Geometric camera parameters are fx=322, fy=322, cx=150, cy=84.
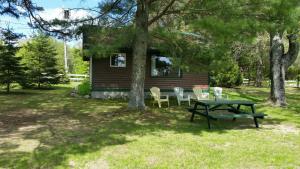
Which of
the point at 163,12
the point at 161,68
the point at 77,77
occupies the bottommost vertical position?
the point at 77,77

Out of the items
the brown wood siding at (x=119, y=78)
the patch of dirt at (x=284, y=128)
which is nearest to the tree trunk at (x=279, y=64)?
the brown wood siding at (x=119, y=78)

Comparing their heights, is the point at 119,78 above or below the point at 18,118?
above

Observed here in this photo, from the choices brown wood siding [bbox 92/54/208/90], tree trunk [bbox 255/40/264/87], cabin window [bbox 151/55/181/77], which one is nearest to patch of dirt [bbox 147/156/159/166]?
brown wood siding [bbox 92/54/208/90]

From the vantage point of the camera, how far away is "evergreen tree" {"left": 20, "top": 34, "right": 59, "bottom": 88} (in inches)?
834

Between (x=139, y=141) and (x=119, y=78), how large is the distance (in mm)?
9016

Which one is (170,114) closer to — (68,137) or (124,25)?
(124,25)

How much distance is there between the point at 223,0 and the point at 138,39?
3.42 meters

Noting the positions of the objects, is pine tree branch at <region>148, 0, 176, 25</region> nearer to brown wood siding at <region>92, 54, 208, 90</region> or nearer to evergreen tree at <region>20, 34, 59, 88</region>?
brown wood siding at <region>92, 54, 208, 90</region>

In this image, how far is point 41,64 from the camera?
70.4 feet

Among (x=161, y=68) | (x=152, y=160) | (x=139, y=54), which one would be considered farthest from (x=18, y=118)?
(x=161, y=68)

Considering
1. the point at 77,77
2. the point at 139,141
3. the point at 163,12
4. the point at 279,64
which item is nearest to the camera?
the point at 139,141

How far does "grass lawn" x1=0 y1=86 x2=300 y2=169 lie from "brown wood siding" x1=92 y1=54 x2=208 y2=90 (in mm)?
4631

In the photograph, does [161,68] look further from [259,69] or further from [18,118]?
[259,69]

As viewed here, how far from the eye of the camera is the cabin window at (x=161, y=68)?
51.4 feet
